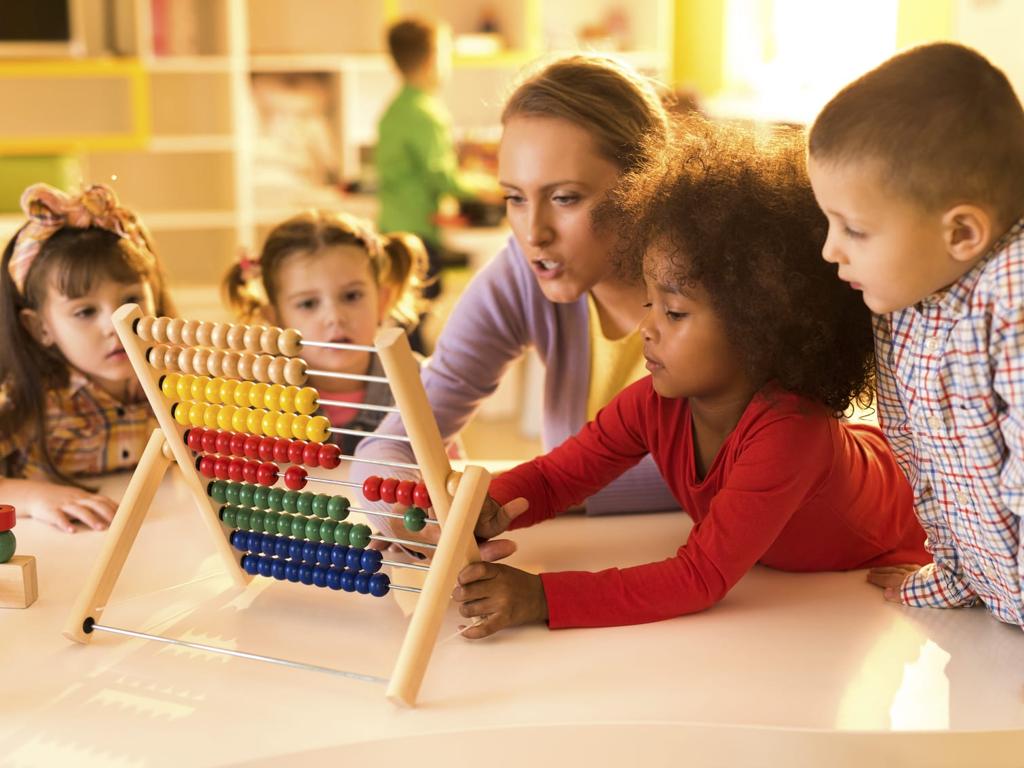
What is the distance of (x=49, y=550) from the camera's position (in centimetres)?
156

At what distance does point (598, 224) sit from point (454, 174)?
3166 millimetres

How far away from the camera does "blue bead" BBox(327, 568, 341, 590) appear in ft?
4.45

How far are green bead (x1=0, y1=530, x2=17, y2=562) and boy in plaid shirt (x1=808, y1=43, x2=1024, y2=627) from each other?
39.5 inches

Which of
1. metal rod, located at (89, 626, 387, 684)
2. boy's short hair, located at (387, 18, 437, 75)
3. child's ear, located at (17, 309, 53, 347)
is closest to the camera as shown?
metal rod, located at (89, 626, 387, 684)

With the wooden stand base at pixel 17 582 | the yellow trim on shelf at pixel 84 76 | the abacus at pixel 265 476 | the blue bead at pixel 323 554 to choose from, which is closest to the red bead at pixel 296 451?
the abacus at pixel 265 476

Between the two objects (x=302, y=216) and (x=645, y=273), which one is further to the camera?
(x=302, y=216)

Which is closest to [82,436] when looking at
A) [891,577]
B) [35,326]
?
[35,326]

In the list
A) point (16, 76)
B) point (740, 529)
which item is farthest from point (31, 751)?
point (16, 76)

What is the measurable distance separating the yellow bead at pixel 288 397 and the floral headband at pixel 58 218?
0.77m

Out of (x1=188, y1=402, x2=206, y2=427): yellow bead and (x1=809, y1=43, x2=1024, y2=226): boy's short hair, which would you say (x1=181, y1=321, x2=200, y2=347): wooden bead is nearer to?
(x1=188, y1=402, x2=206, y2=427): yellow bead

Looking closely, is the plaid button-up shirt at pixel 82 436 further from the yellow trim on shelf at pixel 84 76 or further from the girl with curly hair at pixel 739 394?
the yellow trim on shelf at pixel 84 76

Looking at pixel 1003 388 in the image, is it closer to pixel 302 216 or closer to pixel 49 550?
pixel 49 550

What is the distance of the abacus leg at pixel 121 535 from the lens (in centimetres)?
133

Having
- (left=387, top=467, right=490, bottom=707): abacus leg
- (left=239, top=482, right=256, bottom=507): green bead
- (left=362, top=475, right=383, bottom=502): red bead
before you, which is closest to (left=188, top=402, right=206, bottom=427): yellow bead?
(left=239, top=482, right=256, bottom=507): green bead
